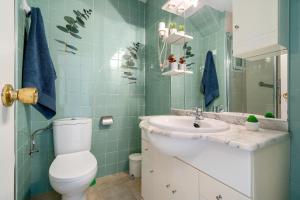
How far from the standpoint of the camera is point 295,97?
0.81 metres

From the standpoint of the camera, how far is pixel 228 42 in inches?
45.9

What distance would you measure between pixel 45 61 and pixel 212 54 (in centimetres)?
149

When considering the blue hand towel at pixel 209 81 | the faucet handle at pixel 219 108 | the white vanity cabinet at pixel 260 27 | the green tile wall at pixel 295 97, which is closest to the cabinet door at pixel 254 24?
the white vanity cabinet at pixel 260 27

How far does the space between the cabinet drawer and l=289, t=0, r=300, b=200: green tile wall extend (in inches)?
15.9

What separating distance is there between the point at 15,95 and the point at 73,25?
164cm

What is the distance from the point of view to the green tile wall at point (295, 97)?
0.79m

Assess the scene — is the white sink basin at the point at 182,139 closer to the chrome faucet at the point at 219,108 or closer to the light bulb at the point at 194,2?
the chrome faucet at the point at 219,108

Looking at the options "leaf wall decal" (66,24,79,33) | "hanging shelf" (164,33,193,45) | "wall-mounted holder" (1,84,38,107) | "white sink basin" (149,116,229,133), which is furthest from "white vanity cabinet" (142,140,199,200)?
"leaf wall decal" (66,24,79,33)

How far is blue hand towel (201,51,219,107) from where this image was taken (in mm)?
1282

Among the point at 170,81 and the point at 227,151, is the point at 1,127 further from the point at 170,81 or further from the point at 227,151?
the point at 170,81

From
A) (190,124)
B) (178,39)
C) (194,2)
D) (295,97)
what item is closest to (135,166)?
(190,124)

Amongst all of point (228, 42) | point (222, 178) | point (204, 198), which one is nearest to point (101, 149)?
point (204, 198)

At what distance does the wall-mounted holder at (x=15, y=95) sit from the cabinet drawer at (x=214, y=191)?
84 centimetres

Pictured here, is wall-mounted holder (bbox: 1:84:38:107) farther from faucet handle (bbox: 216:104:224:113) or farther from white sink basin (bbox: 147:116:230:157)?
faucet handle (bbox: 216:104:224:113)
